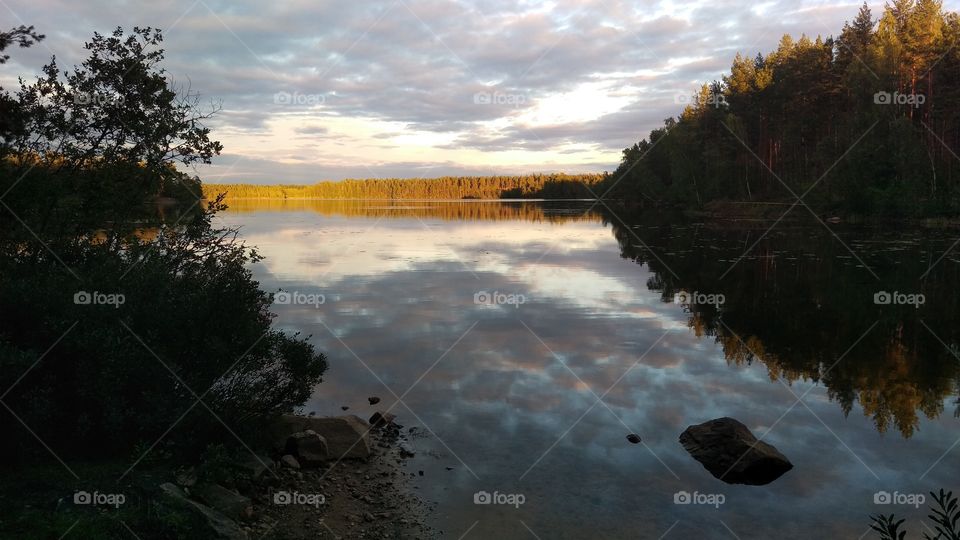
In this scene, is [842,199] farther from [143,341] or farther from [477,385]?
[143,341]

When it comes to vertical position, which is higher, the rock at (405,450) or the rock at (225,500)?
the rock at (225,500)

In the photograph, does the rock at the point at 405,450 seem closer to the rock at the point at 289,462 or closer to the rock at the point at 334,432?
the rock at the point at 334,432

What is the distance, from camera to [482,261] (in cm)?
4878

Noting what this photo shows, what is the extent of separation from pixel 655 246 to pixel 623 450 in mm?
47928

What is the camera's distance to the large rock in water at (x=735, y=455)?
13.3 meters
